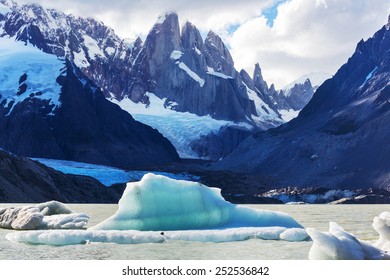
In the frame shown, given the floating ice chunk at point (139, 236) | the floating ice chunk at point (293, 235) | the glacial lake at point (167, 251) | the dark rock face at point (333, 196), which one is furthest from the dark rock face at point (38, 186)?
the floating ice chunk at point (293, 235)

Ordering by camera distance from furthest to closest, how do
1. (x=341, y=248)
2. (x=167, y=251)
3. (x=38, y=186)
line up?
(x=38, y=186) < (x=167, y=251) < (x=341, y=248)

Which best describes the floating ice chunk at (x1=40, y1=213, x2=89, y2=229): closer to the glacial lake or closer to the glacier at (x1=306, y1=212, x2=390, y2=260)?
the glacial lake

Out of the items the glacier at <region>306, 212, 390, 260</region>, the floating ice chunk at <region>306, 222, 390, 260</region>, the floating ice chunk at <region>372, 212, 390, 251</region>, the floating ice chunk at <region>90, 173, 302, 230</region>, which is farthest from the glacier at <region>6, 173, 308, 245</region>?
the floating ice chunk at <region>306, 222, 390, 260</region>

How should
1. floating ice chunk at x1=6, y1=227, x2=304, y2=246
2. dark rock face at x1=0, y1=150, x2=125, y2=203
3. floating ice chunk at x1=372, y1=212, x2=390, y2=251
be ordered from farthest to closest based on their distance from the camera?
dark rock face at x1=0, y1=150, x2=125, y2=203 < floating ice chunk at x1=6, y1=227, x2=304, y2=246 < floating ice chunk at x1=372, y1=212, x2=390, y2=251

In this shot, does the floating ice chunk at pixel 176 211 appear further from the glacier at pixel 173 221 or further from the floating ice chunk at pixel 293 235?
the floating ice chunk at pixel 293 235

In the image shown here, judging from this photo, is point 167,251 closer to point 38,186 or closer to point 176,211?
point 176,211

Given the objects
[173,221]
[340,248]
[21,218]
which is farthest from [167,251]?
[21,218]
